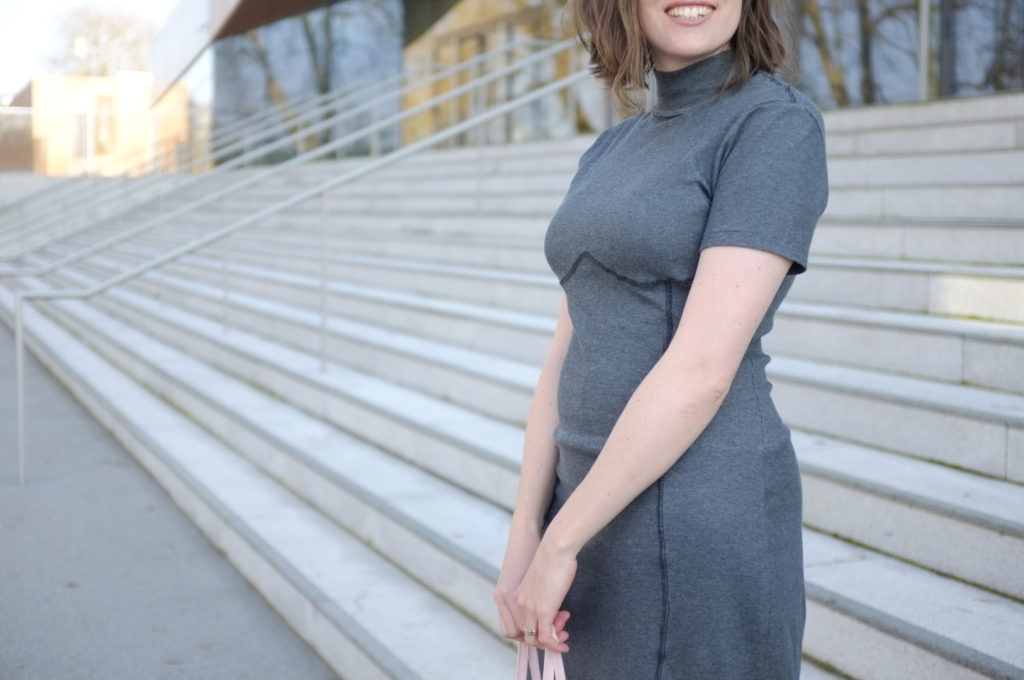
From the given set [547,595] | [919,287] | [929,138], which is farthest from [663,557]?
[929,138]

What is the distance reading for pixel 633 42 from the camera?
3.82ft

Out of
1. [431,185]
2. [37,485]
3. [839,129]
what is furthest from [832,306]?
[431,185]

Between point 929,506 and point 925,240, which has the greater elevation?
point 925,240

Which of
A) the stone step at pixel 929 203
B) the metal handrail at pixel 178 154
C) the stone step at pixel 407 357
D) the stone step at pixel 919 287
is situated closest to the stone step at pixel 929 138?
the stone step at pixel 929 203

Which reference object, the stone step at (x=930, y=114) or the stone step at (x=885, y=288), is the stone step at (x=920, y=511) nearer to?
the stone step at (x=885, y=288)

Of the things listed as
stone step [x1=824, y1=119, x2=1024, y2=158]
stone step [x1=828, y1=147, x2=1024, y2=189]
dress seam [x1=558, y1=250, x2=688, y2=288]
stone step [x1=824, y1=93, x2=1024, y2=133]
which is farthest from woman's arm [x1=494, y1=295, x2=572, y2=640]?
stone step [x1=824, y1=93, x2=1024, y2=133]

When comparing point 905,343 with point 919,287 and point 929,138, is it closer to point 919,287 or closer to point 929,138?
point 919,287

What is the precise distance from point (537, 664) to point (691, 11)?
0.74 m

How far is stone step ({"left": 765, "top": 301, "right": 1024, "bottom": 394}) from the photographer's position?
268 cm

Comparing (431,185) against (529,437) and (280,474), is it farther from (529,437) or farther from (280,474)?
(529,437)

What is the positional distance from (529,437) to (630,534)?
0.83 feet

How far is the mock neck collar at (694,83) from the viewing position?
1137 millimetres

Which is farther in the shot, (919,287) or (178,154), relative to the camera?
(178,154)

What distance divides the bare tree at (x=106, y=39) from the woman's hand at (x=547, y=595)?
12.5 m
